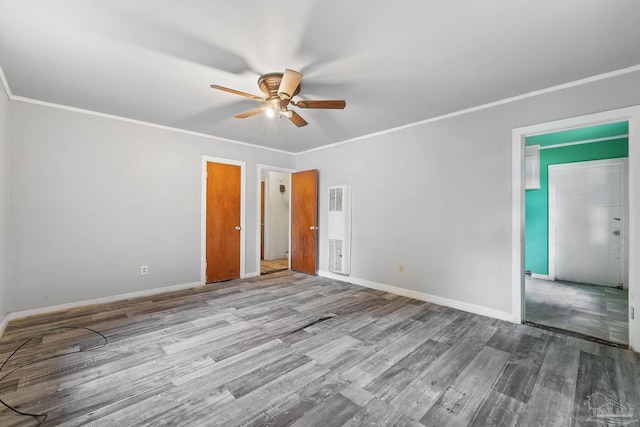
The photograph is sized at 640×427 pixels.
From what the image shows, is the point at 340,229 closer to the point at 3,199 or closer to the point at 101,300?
the point at 101,300

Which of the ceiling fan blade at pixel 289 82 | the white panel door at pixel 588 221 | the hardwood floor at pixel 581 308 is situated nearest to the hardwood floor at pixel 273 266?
the ceiling fan blade at pixel 289 82

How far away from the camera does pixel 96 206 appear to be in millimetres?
→ 3453

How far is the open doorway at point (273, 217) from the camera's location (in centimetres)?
667

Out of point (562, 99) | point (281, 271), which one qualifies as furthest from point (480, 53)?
point (281, 271)

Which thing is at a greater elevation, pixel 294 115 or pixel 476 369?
pixel 294 115

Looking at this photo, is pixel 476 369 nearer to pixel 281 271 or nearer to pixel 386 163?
pixel 386 163

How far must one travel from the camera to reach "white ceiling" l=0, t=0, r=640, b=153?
165cm

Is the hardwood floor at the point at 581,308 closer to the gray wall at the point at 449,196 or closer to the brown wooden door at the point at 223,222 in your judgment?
the gray wall at the point at 449,196

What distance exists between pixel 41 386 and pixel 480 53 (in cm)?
412

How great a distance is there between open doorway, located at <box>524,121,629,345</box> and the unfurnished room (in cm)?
3

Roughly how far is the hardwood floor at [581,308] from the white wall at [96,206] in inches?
195

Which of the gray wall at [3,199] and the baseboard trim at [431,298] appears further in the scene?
the baseboard trim at [431,298]

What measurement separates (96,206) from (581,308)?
6487 mm

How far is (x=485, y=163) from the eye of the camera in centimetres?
312
